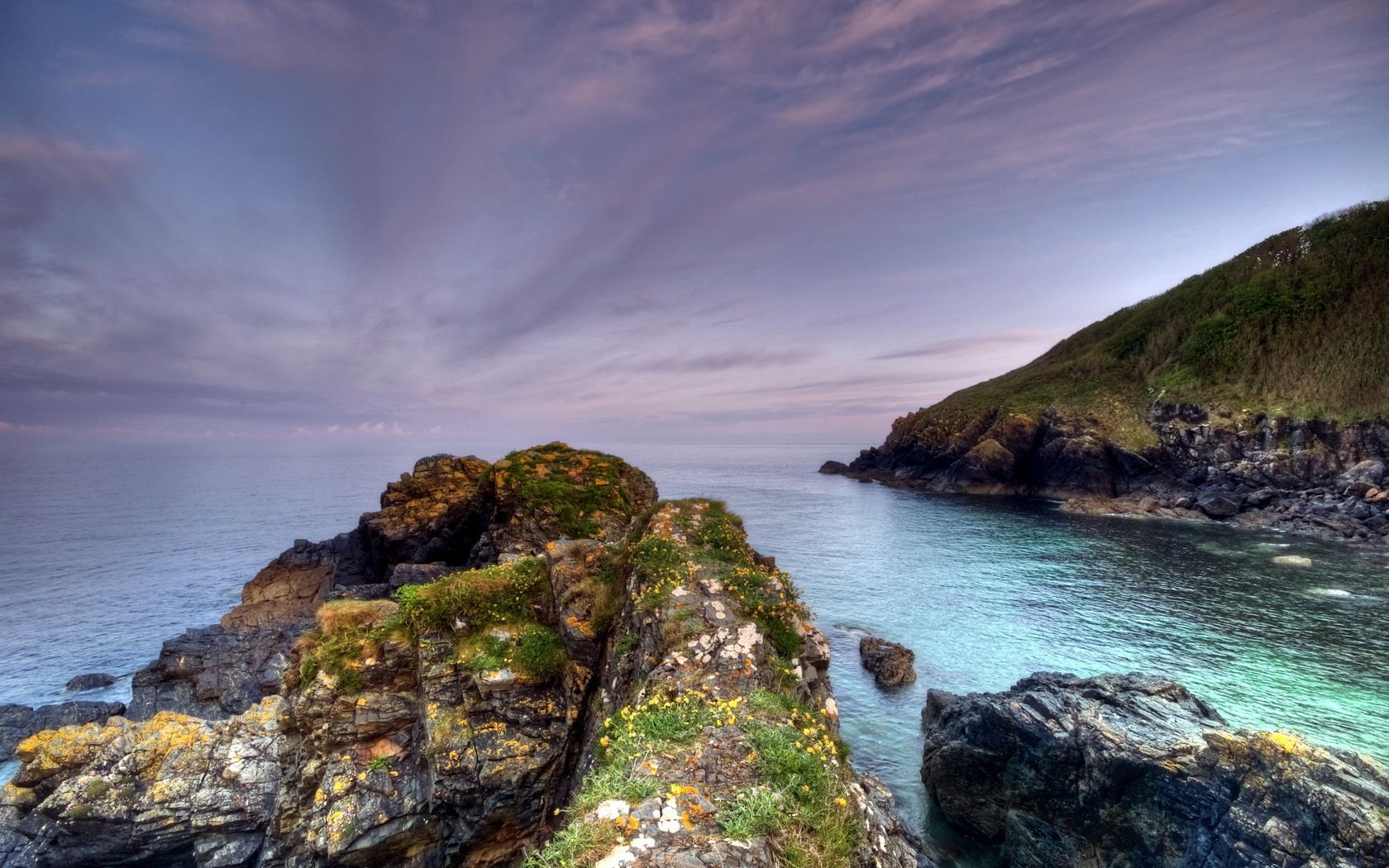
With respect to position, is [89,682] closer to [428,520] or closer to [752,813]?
[428,520]

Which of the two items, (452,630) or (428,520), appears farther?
Result: (428,520)

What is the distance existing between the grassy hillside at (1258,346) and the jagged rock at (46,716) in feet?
369

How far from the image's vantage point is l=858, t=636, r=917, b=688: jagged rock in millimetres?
28641

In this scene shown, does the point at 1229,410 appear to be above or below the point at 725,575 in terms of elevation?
above

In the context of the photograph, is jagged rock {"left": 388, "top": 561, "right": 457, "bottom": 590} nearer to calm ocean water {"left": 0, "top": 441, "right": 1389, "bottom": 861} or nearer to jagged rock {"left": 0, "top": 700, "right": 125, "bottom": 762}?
jagged rock {"left": 0, "top": 700, "right": 125, "bottom": 762}

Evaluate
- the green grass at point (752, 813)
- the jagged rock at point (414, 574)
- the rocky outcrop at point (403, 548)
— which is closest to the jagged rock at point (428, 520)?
the rocky outcrop at point (403, 548)

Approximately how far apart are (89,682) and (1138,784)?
5136cm

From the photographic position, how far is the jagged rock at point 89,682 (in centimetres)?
3095

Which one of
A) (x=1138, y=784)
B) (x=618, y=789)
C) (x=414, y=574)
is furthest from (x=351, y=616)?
(x=1138, y=784)

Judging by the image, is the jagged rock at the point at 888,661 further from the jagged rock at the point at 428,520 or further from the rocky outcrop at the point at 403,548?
the jagged rock at the point at 428,520

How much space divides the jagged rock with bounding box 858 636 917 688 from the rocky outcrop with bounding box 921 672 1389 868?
7.66 metres

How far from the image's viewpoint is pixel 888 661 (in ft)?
96.3

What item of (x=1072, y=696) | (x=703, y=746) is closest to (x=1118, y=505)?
(x=1072, y=696)

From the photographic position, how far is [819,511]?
85.2m
